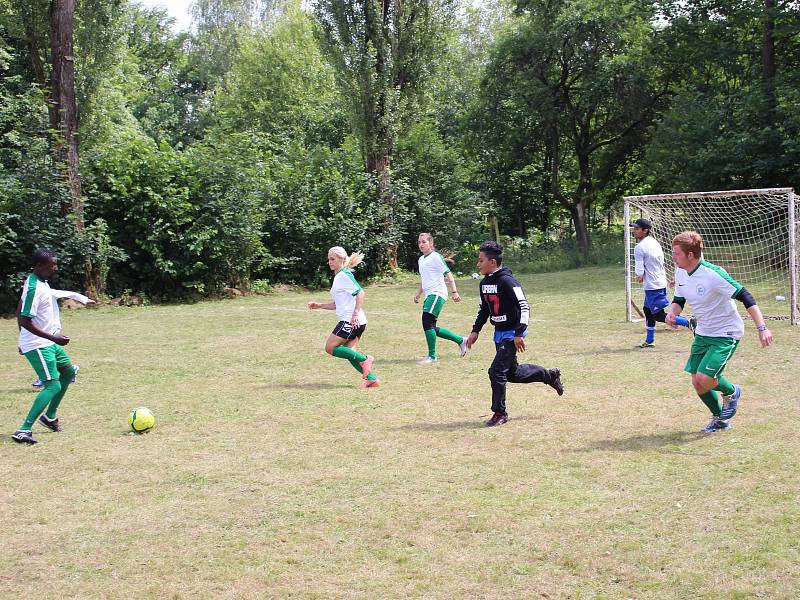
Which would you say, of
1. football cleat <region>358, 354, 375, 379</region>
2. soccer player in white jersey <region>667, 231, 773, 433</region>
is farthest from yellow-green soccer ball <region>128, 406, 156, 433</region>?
soccer player in white jersey <region>667, 231, 773, 433</region>

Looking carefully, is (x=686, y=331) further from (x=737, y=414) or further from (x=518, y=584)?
(x=518, y=584)

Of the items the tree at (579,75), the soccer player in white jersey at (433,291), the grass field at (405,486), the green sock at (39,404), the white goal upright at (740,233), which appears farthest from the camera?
the tree at (579,75)

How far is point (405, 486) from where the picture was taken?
6727mm

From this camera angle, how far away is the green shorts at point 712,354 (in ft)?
25.3

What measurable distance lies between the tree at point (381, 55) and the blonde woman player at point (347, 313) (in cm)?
1771

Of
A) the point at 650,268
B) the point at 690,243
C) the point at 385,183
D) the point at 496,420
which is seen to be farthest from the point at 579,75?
the point at 496,420

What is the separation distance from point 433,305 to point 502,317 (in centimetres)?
444

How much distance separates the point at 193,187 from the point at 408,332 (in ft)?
33.5

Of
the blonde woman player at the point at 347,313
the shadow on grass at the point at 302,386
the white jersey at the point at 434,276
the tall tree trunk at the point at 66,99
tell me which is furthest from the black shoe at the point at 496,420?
the tall tree trunk at the point at 66,99

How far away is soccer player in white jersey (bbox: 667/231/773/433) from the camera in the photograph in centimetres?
773

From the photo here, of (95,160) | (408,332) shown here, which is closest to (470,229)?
(95,160)

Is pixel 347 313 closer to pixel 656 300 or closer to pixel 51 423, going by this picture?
pixel 51 423

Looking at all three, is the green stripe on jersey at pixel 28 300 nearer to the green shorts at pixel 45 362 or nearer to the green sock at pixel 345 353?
the green shorts at pixel 45 362

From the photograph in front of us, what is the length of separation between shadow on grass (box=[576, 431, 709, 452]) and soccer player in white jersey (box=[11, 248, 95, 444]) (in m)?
5.17
